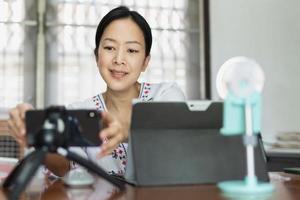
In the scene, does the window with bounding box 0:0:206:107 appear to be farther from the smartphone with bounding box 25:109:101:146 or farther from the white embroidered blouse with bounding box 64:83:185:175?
the smartphone with bounding box 25:109:101:146

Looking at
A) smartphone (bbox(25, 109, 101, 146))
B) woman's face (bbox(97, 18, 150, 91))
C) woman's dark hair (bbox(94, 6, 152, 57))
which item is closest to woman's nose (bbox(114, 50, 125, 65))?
woman's face (bbox(97, 18, 150, 91))

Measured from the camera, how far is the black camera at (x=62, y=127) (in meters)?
0.75

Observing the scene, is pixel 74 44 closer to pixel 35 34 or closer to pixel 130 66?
pixel 35 34

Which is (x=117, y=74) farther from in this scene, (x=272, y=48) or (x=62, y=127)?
(x=272, y=48)

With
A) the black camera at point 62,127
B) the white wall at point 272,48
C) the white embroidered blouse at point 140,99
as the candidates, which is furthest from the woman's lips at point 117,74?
the white wall at point 272,48

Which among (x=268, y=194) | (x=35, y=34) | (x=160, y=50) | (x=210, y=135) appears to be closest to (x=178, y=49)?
(x=160, y=50)

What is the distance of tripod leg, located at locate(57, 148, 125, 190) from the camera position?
79 centimetres

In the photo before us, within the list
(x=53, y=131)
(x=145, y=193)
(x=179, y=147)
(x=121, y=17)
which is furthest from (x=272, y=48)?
(x=53, y=131)

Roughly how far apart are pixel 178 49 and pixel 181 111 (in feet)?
6.13

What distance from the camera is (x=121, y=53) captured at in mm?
1387

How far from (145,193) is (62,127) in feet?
0.70

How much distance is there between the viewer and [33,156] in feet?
2.46

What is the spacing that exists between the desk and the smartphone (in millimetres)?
114

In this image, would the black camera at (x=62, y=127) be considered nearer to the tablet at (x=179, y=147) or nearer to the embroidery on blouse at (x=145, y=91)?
the tablet at (x=179, y=147)
